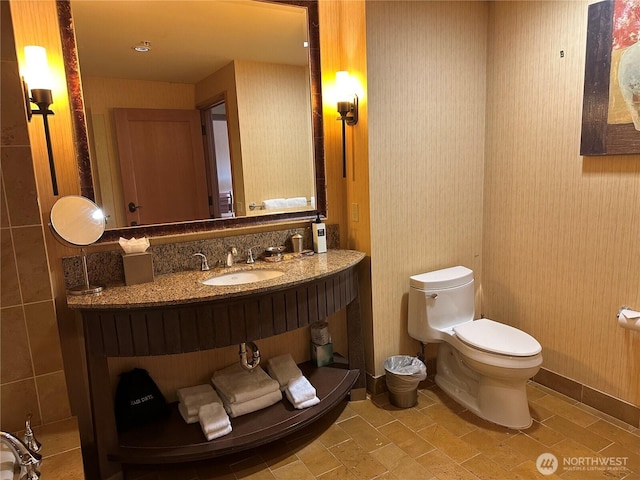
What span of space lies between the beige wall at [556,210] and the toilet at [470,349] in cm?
36

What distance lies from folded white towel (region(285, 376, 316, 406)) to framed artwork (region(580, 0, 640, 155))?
6.26ft

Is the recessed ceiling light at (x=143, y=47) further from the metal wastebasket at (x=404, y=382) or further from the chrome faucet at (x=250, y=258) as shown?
the metal wastebasket at (x=404, y=382)

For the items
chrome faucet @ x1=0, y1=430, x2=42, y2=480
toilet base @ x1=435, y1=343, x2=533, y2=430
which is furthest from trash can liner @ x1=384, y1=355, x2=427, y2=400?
chrome faucet @ x1=0, y1=430, x2=42, y2=480

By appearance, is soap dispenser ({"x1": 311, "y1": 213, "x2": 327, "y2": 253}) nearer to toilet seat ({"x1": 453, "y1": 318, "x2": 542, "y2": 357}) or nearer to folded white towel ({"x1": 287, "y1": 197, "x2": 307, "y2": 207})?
folded white towel ({"x1": 287, "y1": 197, "x2": 307, "y2": 207})

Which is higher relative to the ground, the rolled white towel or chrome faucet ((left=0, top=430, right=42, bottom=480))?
chrome faucet ((left=0, top=430, right=42, bottom=480))

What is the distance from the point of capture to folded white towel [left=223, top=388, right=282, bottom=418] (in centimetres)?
209

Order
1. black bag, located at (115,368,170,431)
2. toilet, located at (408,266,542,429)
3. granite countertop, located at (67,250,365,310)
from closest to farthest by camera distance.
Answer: granite countertop, located at (67,250,365,310)
black bag, located at (115,368,170,431)
toilet, located at (408,266,542,429)

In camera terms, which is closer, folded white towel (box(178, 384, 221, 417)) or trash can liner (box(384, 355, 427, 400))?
folded white towel (box(178, 384, 221, 417))

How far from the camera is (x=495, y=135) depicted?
8.96 ft

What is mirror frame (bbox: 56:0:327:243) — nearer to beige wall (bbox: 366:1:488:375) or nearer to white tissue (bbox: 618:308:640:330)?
beige wall (bbox: 366:1:488:375)

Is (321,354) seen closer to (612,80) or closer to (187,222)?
(187,222)

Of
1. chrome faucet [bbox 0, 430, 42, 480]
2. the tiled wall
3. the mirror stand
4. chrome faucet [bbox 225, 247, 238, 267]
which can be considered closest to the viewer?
chrome faucet [bbox 0, 430, 42, 480]

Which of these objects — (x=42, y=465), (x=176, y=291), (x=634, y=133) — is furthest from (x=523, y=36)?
(x=42, y=465)

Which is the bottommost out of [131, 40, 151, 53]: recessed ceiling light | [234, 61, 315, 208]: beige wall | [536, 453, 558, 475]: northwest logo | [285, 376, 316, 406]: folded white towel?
[536, 453, 558, 475]: northwest logo
